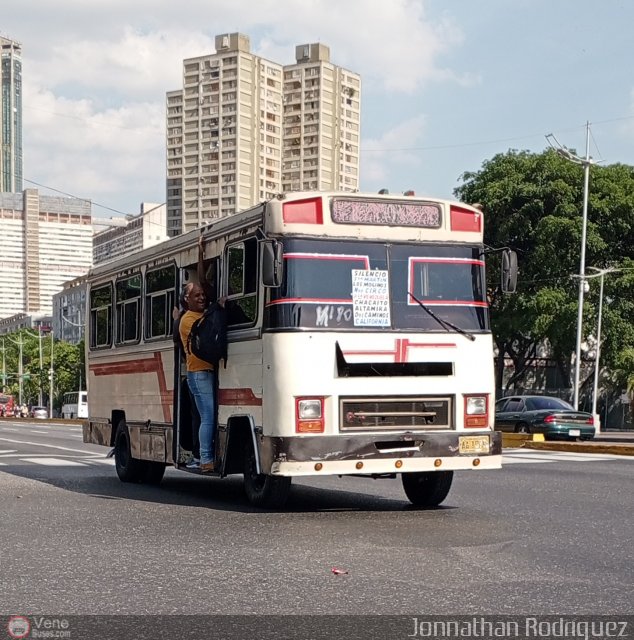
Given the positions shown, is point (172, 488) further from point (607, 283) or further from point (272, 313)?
point (607, 283)

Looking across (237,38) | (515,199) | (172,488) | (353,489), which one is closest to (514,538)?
(353,489)

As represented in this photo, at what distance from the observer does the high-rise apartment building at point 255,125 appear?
429 ft

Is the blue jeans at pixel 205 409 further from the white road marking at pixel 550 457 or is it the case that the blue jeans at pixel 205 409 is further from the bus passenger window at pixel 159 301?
the white road marking at pixel 550 457

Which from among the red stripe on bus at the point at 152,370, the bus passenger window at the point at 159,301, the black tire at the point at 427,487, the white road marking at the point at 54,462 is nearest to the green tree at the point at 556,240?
the white road marking at the point at 54,462

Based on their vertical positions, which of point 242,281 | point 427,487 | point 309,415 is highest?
point 242,281

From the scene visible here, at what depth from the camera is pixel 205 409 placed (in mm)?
12180

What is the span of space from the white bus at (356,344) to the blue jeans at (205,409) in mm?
147

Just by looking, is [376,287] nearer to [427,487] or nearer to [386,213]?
[386,213]

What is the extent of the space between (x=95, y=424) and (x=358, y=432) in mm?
6719

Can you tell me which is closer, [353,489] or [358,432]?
[358,432]

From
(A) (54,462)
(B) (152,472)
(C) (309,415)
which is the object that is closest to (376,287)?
(C) (309,415)

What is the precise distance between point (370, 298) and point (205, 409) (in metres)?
2.26

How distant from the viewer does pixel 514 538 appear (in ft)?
30.0

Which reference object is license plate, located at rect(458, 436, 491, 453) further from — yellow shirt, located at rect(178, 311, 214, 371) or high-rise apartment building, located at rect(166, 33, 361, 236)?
high-rise apartment building, located at rect(166, 33, 361, 236)
